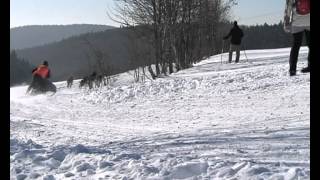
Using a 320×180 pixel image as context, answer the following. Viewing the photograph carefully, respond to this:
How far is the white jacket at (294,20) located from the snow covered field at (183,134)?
124cm

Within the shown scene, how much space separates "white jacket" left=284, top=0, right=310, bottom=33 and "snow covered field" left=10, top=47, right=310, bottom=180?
48.9 inches

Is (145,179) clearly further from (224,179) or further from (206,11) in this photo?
(206,11)

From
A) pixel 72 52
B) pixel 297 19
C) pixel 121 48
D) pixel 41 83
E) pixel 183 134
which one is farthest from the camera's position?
pixel 72 52

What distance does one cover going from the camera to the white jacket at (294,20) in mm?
11141

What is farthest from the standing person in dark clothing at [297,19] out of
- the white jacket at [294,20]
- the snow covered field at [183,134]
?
the snow covered field at [183,134]

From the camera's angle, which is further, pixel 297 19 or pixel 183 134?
pixel 297 19

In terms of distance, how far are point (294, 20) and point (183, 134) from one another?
15.1ft

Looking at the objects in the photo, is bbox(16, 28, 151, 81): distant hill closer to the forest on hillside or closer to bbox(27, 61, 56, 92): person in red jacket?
the forest on hillside

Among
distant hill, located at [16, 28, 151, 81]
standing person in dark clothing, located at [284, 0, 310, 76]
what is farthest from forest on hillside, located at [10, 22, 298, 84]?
standing person in dark clothing, located at [284, 0, 310, 76]

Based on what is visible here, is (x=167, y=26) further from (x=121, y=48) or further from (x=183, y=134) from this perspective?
(x=121, y=48)

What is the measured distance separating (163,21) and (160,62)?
2276mm

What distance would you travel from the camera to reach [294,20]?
1127 centimetres

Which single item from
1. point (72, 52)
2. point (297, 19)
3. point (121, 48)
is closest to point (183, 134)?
point (297, 19)

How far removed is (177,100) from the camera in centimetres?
1395
